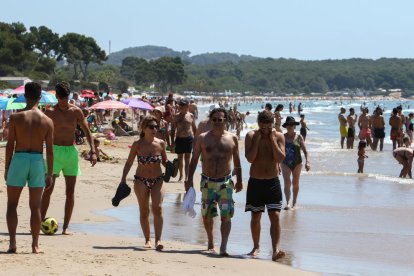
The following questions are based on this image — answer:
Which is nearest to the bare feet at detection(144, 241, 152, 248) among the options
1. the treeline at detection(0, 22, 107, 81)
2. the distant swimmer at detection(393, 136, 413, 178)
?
the distant swimmer at detection(393, 136, 413, 178)

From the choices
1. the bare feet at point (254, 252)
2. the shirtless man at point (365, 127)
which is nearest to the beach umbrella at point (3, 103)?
the shirtless man at point (365, 127)

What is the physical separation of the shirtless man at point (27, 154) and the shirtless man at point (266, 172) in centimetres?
200

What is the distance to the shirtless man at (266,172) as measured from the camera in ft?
26.9

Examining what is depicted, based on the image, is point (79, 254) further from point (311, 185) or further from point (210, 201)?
point (311, 185)

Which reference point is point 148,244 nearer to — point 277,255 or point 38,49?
point 277,255

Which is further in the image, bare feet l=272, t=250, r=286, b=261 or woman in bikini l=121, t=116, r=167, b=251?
woman in bikini l=121, t=116, r=167, b=251

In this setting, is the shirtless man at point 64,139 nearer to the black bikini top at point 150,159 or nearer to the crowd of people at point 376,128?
the black bikini top at point 150,159

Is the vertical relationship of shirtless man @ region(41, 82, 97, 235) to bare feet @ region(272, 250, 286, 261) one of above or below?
above

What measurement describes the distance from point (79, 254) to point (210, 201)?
1480 millimetres

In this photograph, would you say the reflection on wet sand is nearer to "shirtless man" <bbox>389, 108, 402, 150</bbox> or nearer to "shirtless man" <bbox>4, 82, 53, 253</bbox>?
"shirtless man" <bbox>4, 82, 53, 253</bbox>

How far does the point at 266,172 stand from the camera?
8289mm

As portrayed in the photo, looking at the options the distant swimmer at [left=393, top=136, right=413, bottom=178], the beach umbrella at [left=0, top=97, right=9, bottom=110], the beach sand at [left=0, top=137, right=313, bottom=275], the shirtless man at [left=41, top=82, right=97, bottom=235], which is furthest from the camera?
the beach umbrella at [left=0, top=97, right=9, bottom=110]

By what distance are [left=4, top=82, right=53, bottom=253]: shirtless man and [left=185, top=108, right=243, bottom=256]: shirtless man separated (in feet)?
5.29

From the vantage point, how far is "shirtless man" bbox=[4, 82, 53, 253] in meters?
7.32
